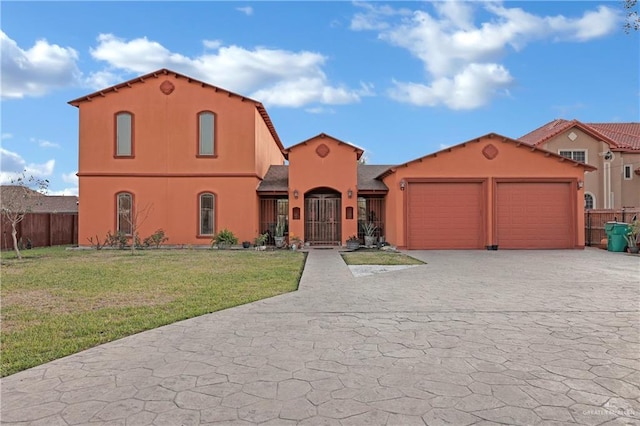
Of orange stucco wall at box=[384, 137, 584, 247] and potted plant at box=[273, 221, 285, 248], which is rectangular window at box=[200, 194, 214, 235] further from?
orange stucco wall at box=[384, 137, 584, 247]

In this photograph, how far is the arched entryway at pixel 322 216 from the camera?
19203 millimetres

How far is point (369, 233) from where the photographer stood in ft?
61.9

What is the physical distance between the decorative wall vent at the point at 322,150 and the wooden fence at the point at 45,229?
1385 cm

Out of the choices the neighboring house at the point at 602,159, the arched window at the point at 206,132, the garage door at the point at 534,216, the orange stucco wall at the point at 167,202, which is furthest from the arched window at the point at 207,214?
the neighboring house at the point at 602,159

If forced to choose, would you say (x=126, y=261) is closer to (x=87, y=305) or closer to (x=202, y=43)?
(x=87, y=305)

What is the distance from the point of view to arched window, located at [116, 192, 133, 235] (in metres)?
18.8

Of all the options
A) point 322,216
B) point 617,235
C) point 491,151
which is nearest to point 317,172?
point 322,216

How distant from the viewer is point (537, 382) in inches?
142

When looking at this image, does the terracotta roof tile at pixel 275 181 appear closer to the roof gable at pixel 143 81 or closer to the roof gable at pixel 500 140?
the roof gable at pixel 143 81

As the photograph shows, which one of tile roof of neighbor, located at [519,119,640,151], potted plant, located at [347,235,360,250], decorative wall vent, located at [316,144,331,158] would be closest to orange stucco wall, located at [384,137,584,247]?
potted plant, located at [347,235,360,250]

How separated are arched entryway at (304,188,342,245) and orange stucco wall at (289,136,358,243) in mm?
746

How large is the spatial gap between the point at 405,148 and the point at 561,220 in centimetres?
1438

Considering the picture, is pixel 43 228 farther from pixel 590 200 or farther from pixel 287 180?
pixel 590 200

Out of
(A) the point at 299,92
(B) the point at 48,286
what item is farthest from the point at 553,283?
(A) the point at 299,92
